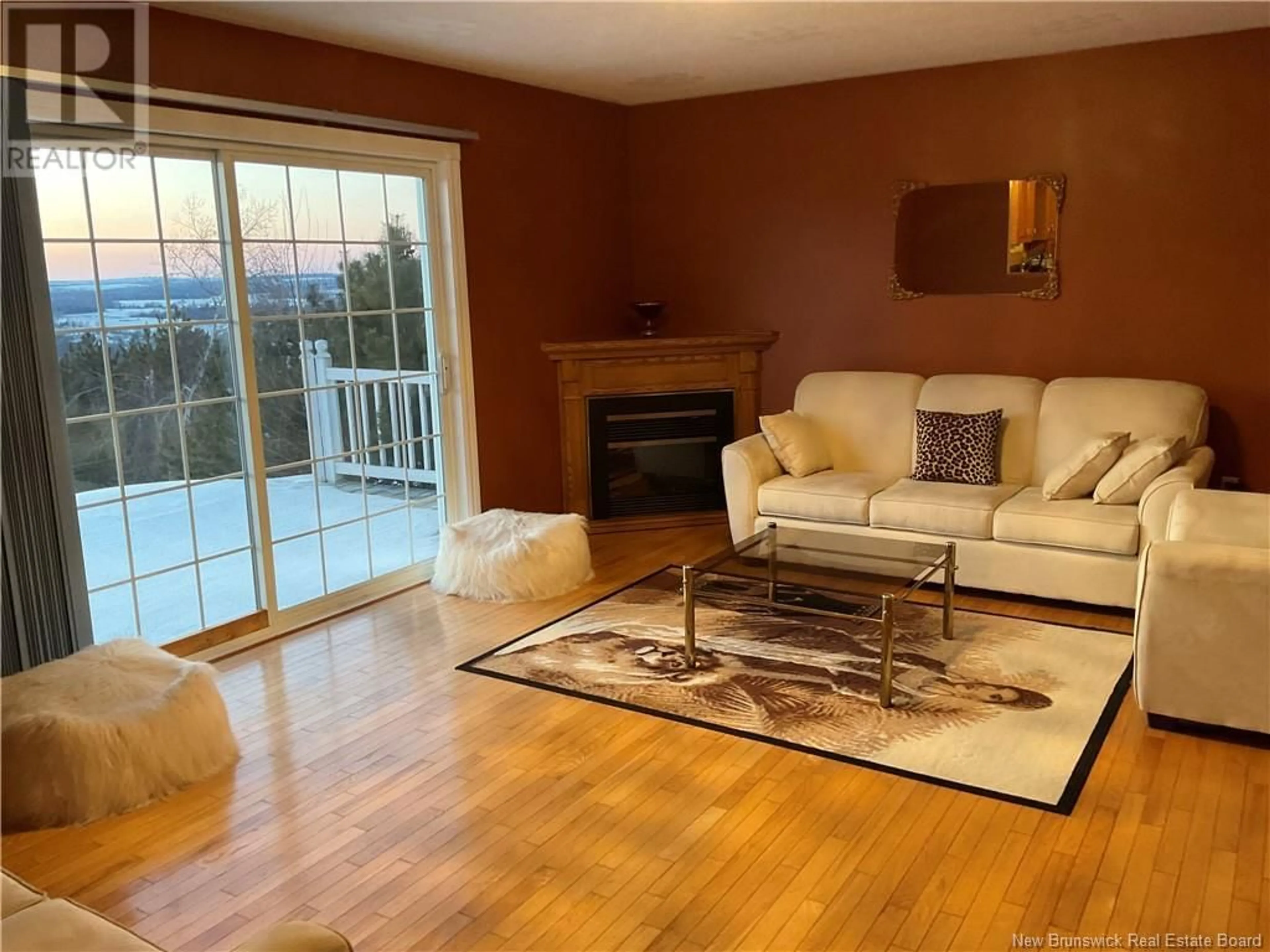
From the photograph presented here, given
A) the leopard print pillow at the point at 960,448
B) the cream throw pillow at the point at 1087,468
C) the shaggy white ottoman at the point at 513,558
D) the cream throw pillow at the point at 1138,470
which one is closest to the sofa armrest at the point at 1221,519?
the cream throw pillow at the point at 1138,470

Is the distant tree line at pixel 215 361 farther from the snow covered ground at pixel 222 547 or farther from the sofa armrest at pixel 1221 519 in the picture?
the sofa armrest at pixel 1221 519

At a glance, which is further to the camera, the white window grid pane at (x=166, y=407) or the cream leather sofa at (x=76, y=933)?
the white window grid pane at (x=166, y=407)

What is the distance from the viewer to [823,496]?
480 cm

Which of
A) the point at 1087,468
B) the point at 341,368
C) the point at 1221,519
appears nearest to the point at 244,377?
the point at 341,368

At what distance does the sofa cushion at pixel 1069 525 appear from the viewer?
4090 mm

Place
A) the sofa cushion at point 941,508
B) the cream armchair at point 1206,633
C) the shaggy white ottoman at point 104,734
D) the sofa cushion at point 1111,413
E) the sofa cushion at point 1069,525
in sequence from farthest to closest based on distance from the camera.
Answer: the sofa cushion at point 1111,413 < the sofa cushion at point 941,508 < the sofa cushion at point 1069,525 < the cream armchair at point 1206,633 < the shaggy white ottoman at point 104,734

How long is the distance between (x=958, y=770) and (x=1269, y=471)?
286 centimetres

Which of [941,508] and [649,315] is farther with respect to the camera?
[649,315]

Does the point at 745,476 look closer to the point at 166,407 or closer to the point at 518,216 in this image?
the point at 518,216

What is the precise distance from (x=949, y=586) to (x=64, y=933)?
10.4 ft

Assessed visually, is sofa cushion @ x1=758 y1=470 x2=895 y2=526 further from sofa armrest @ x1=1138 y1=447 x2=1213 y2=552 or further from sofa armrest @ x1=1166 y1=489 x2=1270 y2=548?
sofa armrest @ x1=1166 y1=489 x2=1270 y2=548

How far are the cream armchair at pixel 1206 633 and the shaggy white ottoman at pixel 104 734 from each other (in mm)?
2891

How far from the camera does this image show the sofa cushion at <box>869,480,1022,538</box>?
14.5 ft

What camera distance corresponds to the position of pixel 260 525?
4.23 m
